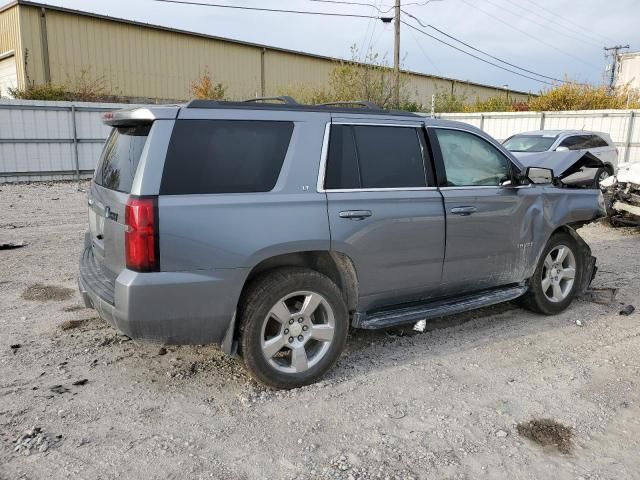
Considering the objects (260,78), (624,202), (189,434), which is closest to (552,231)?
(189,434)

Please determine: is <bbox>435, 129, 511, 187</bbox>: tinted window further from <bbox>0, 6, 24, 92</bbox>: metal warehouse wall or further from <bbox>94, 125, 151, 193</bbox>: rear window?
<bbox>0, 6, 24, 92</bbox>: metal warehouse wall

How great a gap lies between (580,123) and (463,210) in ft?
56.0

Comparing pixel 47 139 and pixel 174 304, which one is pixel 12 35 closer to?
pixel 47 139

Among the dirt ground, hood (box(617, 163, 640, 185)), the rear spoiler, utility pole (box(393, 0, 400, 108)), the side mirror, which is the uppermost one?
utility pole (box(393, 0, 400, 108))

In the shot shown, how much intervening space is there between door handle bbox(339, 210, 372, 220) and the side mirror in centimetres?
197

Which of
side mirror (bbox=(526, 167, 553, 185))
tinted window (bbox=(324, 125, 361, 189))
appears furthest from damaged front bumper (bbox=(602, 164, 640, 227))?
tinted window (bbox=(324, 125, 361, 189))

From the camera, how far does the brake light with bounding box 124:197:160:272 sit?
3.20m

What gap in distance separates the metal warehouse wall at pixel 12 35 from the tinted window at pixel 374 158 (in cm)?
2223

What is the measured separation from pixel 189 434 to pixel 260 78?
1127 inches

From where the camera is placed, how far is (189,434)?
325cm

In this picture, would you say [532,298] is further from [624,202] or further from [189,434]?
[624,202]

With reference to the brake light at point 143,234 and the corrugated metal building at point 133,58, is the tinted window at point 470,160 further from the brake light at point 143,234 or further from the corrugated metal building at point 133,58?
the corrugated metal building at point 133,58

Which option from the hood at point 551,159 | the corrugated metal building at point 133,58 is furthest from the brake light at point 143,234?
the corrugated metal building at point 133,58

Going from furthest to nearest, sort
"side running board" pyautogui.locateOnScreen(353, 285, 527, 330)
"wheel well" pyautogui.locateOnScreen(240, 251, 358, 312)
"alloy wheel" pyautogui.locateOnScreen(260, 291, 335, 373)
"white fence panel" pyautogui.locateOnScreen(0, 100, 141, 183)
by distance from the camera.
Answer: "white fence panel" pyautogui.locateOnScreen(0, 100, 141, 183), "side running board" pyautogui.locateOnScreen(353, 285, 527, 330), "wheel well" pyautogui.locateOnScreen(240, 251, 358, 312), "alloy wheel" pyautogui.locateOnScreen(260, 291, 335, 373)
